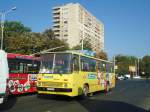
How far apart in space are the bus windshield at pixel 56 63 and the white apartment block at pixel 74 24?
373ft

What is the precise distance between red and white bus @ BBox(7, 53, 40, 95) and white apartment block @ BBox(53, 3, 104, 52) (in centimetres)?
11071

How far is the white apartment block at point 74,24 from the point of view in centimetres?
13912

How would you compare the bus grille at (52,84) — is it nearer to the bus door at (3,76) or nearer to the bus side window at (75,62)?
the bus side window at (75,62)

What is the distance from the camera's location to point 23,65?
68.7 ft

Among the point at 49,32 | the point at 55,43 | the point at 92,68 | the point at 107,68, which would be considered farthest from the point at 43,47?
the point at 92,68

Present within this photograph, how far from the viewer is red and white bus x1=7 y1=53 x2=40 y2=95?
64.3 feet

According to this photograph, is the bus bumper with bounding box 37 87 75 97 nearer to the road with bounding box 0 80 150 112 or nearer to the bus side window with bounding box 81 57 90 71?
the road with bounding box 0 80 150 112

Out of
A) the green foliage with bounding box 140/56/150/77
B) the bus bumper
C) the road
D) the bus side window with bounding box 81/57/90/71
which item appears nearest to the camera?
the road

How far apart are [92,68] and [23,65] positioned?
4534mm

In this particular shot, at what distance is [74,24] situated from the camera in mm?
139500

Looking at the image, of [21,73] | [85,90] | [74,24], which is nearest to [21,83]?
[21,73]

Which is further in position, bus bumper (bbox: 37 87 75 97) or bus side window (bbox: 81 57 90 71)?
bus side window (bbox: 81 57 90 71)

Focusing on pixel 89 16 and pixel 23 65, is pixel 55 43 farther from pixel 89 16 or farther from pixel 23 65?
pixel 89 16

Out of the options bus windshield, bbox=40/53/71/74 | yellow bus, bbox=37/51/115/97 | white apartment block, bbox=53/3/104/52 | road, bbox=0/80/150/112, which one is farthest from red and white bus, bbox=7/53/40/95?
white apartment block, bbox=53/3/104/52
